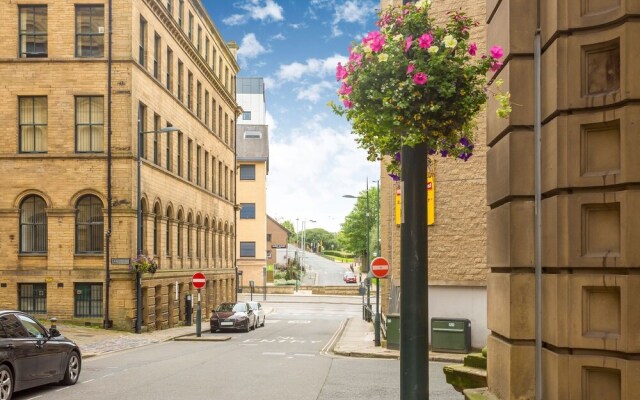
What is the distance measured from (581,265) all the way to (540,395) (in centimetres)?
107

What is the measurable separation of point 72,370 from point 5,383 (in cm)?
316

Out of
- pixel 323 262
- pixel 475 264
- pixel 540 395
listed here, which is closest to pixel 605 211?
pixel 540 395

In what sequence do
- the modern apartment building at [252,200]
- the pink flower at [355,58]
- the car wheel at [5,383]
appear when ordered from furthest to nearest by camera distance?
1. the modern apartment building at [252,200]
2. the car wheel at [5,383]
3. the pink flower at [355,58]

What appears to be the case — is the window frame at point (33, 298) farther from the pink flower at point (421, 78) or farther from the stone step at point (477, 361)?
the pink flower at point (421, 78)

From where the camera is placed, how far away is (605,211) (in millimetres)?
4906

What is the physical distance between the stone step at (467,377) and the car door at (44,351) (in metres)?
9.08

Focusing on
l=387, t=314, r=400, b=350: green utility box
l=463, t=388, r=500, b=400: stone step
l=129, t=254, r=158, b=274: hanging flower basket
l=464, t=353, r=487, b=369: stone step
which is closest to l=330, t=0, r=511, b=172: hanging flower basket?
l=463, t=388, r=500, b=400: stone step

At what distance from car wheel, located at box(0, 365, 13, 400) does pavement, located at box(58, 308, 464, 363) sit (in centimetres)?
1013

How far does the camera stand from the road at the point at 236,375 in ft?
46.9

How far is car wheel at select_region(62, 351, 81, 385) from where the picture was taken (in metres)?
15.7

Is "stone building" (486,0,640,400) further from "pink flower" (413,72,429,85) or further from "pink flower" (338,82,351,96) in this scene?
"pink flower" (338,82,351,96)

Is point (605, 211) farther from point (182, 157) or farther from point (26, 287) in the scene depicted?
point (182, 157)

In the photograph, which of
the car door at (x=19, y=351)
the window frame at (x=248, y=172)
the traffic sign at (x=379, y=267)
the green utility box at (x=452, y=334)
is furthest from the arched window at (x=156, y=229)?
the window frame at (x=248, y=172)

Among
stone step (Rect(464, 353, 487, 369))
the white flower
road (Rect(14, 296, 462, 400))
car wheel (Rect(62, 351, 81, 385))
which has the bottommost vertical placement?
road (Rect(14, 296, 462, 400))
